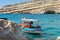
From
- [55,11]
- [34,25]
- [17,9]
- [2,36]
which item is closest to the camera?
[2,36]

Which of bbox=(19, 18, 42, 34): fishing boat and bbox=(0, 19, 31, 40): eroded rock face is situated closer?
bbox=(0, 19, 31, 40): eroded rock face

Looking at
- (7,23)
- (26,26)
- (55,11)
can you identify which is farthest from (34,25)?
(55,11)

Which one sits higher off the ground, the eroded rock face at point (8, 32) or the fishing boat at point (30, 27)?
the fishing boat at point (30, 27)

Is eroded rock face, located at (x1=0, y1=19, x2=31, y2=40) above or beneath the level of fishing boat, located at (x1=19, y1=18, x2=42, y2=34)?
beneath

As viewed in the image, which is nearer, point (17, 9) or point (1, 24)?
point (1, 24)

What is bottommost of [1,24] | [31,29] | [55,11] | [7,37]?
[7,37]

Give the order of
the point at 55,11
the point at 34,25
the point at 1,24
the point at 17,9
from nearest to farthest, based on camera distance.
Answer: the point at 1,24 < the point at 34,25 < the point at 55,11 < the point at 17,9

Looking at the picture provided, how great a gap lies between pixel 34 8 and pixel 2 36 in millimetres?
51432

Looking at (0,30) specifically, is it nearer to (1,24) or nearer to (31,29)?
(1,24)

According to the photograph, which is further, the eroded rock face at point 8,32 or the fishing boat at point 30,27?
the fishing boat at point 30,27

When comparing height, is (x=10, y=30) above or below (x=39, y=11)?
below

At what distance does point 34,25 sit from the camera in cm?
1467

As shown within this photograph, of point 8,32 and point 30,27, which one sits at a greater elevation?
point 30,27

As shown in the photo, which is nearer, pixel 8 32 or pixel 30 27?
pixel 8 32
